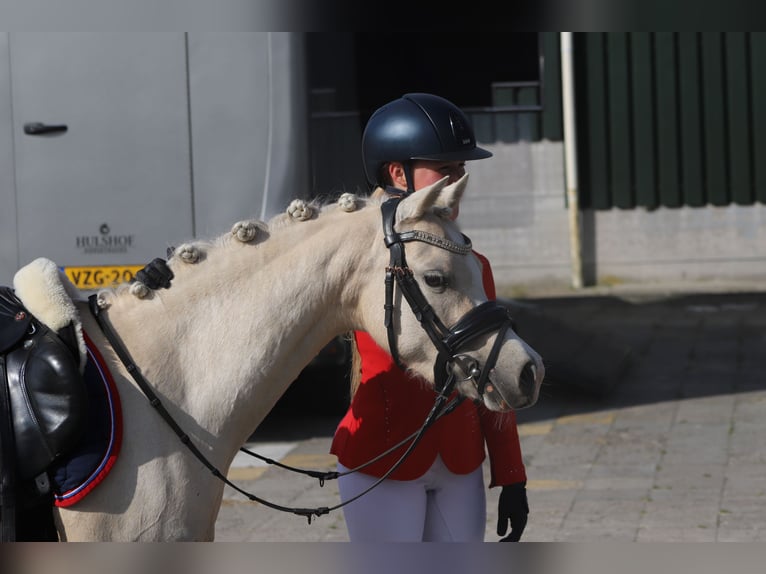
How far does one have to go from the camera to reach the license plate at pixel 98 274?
22.4ft

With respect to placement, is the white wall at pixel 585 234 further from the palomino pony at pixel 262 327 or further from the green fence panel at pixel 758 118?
the palomino pony at pixel 262 327

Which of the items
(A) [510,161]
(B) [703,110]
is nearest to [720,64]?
(B) [703,110]

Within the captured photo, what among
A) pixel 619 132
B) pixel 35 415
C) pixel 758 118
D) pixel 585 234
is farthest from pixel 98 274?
pixel 758 118

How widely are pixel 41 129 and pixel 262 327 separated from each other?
15.2ft

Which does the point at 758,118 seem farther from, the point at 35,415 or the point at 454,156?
the point at 35,415

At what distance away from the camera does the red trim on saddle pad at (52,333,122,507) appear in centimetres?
250

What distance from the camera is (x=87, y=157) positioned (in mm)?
6855

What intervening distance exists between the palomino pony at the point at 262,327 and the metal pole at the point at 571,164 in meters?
11.7

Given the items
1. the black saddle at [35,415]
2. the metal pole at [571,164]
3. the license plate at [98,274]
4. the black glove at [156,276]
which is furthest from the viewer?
the metal pole at [571,164]

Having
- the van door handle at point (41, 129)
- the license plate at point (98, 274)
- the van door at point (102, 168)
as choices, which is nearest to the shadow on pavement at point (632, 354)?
the license plate at point (98, 274)

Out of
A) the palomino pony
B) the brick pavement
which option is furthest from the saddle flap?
the brick pavement

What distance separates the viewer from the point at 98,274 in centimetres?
686

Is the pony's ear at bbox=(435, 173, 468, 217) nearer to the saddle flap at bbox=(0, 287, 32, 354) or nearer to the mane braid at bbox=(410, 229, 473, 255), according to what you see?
the mane braid at bbox=(410, 229, 473, 255)
